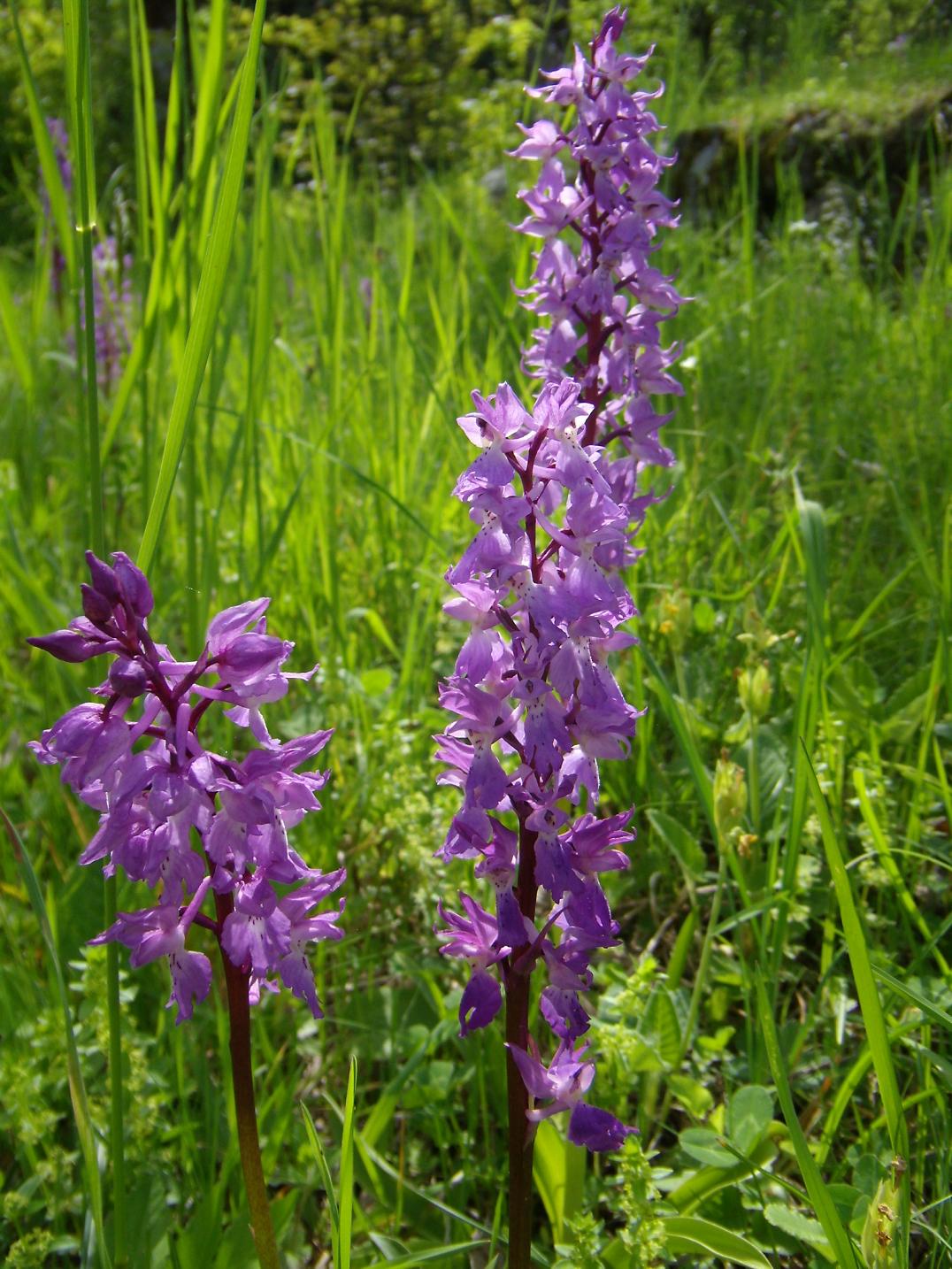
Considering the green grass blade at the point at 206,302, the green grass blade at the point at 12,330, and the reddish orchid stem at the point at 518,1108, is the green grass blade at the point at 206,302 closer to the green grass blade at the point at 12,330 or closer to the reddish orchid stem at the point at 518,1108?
the reddish orchid stem at the point at 518,1108

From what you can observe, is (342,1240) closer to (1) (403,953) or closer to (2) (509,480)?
(2) (509,480)

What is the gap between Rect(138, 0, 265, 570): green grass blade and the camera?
1110mm

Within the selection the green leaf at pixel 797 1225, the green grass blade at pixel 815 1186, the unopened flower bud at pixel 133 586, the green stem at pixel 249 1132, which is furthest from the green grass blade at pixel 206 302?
the green leaf at pixel 797 1225

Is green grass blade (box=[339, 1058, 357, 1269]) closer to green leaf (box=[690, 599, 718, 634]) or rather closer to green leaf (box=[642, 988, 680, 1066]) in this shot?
green leaf (box=[642, 988, 680, 1066])

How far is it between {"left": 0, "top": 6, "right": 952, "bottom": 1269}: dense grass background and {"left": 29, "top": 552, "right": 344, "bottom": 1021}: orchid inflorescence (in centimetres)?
26

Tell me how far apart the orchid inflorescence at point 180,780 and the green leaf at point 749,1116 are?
73cm

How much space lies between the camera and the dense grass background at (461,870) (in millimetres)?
1368

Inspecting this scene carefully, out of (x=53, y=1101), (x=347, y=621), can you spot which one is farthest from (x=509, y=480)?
(x=347, y=621)

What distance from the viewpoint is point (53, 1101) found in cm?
170

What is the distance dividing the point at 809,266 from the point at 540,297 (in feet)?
11.8

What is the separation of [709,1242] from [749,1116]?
0.19m

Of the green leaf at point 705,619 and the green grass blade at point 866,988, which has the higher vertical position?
the green grass blade at point 866,988

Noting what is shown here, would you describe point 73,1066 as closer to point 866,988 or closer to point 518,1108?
point 518,1108

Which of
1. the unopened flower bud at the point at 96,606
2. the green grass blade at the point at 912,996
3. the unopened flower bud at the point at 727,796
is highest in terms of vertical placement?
the unopened flower bud at the point at 96,606
